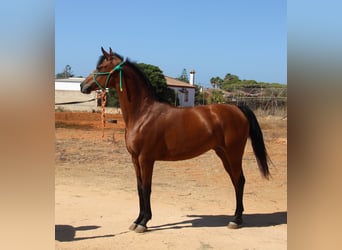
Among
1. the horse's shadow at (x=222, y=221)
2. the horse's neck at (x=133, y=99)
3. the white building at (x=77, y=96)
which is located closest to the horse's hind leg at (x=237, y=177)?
the horse's shadow at (x=222, y=221)

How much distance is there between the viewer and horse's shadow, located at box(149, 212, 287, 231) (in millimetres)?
4855

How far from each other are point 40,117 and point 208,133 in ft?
12.5

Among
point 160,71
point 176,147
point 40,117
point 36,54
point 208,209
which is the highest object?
point 160,71

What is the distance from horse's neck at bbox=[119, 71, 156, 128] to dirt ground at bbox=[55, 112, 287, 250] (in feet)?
4.73

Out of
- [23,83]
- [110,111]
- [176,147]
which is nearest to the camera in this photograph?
[23,83]

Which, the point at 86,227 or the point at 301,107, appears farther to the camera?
the point at 86,227

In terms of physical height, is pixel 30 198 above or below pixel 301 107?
below

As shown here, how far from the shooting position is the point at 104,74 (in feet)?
15.0

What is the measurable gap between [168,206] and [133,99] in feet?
6.81

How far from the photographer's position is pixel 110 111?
97.7 feet

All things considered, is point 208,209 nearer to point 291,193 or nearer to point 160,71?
point 291,193

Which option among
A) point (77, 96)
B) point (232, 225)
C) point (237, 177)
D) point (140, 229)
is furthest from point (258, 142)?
point (77, 96)

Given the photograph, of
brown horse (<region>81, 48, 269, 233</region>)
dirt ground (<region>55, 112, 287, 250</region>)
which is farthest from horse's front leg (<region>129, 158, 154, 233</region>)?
dirt ground (<region>55, 112, 287, 250</region>)

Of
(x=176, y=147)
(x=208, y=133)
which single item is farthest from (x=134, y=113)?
(x=208, y=133)
